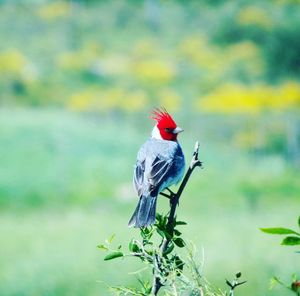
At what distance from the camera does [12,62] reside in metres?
4.04

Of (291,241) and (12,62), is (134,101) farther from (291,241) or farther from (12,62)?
(291,241)

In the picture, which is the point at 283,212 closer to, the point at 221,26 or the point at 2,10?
the point at 221,26

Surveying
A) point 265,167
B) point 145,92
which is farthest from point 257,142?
point 145,92

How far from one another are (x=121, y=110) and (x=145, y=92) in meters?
0.19

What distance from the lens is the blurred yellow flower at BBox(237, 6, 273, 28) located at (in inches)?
162

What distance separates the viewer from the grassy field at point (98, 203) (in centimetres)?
286

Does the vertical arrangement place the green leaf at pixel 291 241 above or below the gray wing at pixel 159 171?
below

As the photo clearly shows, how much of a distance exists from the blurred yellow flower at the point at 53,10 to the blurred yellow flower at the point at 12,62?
0.99ft

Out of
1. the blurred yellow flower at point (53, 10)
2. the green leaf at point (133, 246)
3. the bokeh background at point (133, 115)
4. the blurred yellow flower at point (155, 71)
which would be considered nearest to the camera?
the green leaf at point (133, 246)

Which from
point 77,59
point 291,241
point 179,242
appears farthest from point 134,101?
point 291,241

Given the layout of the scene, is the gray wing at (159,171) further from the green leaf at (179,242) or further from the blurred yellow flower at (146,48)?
the blurred yellow flower at (146,48)

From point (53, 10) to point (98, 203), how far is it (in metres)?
1.41

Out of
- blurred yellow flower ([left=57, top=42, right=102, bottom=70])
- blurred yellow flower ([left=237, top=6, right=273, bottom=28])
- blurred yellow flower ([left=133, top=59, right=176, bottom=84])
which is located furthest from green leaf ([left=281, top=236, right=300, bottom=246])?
blurred yellow flower ([left=237, top=6, right=273, bottom=28])

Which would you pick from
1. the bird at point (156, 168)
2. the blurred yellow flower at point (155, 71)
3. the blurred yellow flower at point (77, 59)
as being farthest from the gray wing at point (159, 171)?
the blurred yellow flower at point (77, 59)
